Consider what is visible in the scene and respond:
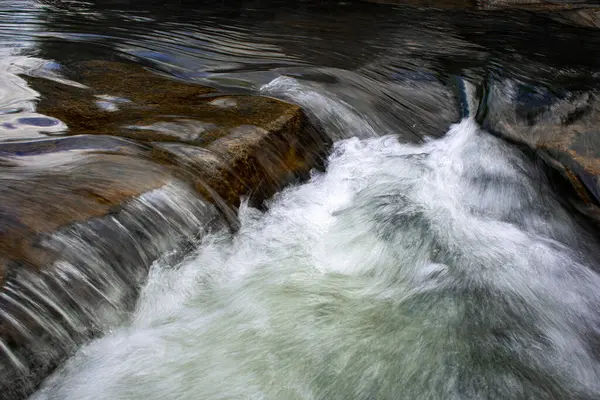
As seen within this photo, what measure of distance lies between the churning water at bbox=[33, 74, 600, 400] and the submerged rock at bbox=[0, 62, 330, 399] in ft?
0.49

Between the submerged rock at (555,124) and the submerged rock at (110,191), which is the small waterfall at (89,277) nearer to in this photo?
the submerged rock at (110,191)

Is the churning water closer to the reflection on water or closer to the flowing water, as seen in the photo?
the flowing water

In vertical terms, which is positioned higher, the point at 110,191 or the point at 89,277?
the point at 110,191

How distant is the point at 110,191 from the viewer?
3240 millimetres

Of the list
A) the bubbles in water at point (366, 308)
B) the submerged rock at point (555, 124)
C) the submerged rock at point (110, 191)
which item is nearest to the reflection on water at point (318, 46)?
the submerged rock at point (555, 124)

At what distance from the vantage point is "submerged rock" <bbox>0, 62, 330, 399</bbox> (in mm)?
2633

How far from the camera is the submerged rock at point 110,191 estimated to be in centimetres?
263

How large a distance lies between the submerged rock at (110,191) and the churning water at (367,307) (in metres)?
0.15

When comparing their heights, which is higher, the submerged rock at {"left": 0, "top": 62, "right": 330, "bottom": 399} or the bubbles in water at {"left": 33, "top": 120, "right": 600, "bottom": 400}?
the submerged rock at {"left": 0, "top": 62, "right": 330, "bottom": 399}

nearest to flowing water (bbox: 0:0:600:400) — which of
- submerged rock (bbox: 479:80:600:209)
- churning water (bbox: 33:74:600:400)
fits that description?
churning water (bbox: 33:74:600:400)

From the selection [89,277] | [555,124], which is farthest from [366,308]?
[555,124]

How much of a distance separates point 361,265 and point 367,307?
48cm

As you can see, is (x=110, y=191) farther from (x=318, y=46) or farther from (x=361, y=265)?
(x=318, y=46)

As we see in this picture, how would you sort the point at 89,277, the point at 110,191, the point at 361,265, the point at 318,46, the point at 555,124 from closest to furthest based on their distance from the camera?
the point at 89,277, the point at 110,191, the point at 361,265, the point at 555,124, the point at 318,46
